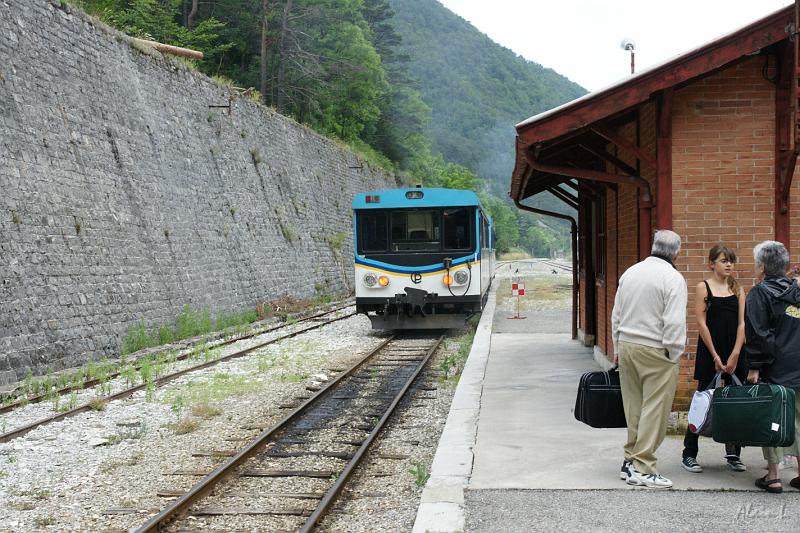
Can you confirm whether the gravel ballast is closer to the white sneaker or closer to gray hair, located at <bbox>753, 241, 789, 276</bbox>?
the white sneaker

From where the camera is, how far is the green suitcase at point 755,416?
507cm

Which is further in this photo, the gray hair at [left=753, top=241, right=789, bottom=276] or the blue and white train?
the blue and white train

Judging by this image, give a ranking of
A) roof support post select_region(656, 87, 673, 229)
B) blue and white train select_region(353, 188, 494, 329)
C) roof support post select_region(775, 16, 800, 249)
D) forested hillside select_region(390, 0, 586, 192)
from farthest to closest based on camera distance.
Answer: forested hillside select_region(390, 0, 586, 192) → blue and white train select_region(353, 188, 494, 329) → roof support post select_region(656, 87, 673, 229) → roof support post select_region(775, 16, 800, 249)

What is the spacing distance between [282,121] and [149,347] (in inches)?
634

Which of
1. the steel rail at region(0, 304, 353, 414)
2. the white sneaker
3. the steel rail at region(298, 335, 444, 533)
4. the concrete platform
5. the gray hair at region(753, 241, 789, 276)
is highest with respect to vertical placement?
the gray hair at region(753, 241, 789, 276)

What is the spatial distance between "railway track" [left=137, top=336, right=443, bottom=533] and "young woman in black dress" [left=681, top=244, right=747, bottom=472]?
8.84 feet

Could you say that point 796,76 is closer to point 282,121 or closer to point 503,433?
point 503,433

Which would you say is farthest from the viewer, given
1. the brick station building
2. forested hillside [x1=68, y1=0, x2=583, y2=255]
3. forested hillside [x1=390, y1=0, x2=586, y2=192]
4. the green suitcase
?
forested hillside [x1=390, y1=0, x2=586, y2=192]

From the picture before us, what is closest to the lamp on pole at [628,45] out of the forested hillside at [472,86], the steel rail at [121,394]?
the steel rail at [121,394]

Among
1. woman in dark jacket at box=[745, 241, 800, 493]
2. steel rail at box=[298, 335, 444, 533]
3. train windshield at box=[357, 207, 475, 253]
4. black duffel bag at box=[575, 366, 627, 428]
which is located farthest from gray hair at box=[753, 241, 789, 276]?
train windshield at box=[357, 207, 475, 253]

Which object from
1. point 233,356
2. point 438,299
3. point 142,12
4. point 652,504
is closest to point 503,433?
point 652,504

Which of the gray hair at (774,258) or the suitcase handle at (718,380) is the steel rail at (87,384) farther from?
the gray hair at (774,258)

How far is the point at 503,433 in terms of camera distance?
283 inches

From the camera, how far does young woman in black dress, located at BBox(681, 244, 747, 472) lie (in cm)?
559
